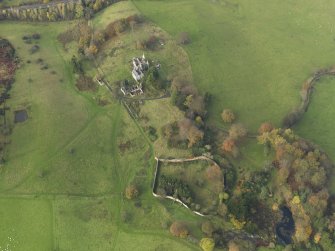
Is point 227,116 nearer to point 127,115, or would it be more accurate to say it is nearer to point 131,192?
point 127,115

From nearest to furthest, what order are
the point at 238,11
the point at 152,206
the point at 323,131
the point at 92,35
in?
the point at 152,206, the point at 323,131, the point at 92,35, the point at 238,11

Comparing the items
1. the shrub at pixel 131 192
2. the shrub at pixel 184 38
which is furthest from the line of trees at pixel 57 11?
the shrub at pixel 131 192

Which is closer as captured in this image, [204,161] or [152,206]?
[152,206]

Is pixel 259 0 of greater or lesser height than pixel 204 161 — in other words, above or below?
above

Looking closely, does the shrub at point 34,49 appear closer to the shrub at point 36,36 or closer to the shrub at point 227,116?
the shrub at point 36,36

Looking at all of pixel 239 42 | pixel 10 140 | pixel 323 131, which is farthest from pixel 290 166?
pixel 10 140

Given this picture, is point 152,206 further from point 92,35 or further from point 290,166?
point 92,35

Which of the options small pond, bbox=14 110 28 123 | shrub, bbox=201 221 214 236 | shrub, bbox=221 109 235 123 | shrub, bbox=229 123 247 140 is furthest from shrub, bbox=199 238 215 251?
small pond, bbox=14 110 28 123
